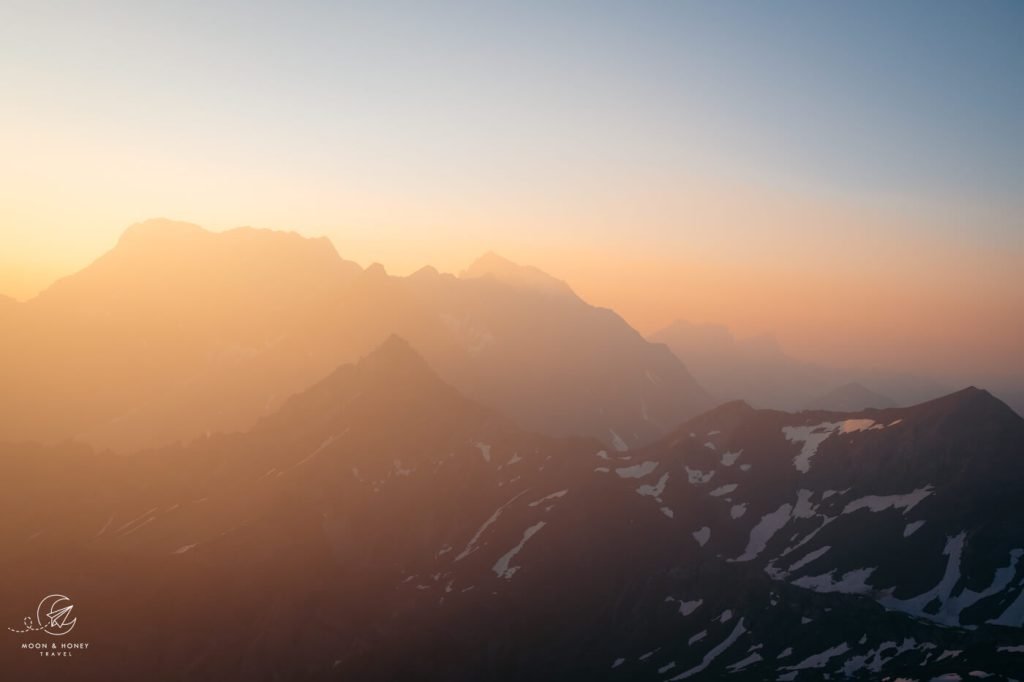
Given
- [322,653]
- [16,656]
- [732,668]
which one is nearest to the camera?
[16,656]

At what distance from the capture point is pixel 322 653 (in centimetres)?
18950

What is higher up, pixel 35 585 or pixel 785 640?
pixel 35 585

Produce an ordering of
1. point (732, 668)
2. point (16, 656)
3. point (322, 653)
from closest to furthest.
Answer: point (16, 656) < point (732, 668) < point (322, 653)

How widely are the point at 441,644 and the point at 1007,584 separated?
12300 centimetres

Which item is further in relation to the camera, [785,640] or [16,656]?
[785,640]

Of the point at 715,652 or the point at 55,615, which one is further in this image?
the point at 715,652

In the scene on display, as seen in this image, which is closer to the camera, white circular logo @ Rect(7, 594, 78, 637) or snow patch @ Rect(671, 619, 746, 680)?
white circular logo @ Rect(7, 594, 78, 637)

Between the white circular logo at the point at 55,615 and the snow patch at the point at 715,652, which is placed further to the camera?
the snow patch at the point at 715,652

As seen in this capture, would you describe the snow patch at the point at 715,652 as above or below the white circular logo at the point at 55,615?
below

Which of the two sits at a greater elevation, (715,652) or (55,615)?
(55,615)

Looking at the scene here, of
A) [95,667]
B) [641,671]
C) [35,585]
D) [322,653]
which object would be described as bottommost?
[641,671]

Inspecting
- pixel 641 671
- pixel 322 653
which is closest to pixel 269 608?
pixel 322 653

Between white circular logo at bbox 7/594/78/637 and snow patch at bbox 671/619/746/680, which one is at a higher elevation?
white circular logo at bbox 7/594/78/637

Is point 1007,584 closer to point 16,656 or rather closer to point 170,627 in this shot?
point 170,627
